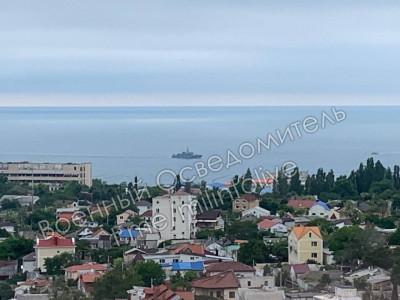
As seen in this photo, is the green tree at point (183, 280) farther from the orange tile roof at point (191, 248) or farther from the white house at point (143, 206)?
the white house at point (143, 206)

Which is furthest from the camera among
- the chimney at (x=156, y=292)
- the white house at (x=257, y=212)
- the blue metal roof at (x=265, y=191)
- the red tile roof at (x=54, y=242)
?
the blue metal roof at (x=265, y=191)

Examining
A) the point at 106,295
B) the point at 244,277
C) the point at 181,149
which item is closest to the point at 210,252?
the point at 244,277

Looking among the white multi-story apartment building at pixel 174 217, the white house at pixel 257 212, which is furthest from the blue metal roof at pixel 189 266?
the white house at pixel 257 212

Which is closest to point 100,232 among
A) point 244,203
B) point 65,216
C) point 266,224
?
point 65,216

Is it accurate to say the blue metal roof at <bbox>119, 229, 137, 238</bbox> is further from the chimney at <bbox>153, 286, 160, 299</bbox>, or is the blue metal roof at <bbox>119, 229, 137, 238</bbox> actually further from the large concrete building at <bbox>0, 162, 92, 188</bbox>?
the large concrete building at <bbox>0, 162, 92, 188</bbox>

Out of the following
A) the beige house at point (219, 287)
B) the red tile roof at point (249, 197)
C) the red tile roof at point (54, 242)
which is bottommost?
the beige house at point (219, 287)

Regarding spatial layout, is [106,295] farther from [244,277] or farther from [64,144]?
[64,144]
